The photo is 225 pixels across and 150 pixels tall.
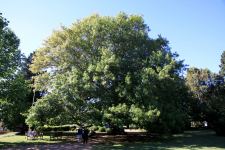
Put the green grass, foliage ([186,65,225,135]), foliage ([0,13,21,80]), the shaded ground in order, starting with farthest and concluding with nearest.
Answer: foliage ([186,65,225,135]) < foliage ([0,13,21,80]) < the shaded ground < the green grass

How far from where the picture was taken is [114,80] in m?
36.1

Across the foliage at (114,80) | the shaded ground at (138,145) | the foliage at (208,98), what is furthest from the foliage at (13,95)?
the foliage at (208,98)

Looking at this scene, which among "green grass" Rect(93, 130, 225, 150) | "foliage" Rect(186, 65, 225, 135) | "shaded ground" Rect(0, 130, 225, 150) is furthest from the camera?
"foliage" Rect(186, 65, 225, 135)

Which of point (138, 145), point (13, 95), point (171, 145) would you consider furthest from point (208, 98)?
point (13, 95)

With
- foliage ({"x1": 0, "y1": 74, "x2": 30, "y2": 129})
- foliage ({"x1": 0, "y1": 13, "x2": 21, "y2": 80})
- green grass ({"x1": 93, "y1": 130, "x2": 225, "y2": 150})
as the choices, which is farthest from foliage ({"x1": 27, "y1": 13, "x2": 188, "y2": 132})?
foliage ({"x1": 0, "y1": 13, "x2": 21, "y2": 80})

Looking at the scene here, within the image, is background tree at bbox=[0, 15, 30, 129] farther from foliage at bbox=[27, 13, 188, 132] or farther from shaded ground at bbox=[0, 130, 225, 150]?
shaded ground at bbox=[0, 130, 225, 150]

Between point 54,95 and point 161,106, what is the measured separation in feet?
37.7

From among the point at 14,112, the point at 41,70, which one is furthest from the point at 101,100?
the point at 41,70

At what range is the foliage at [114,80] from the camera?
109 ft

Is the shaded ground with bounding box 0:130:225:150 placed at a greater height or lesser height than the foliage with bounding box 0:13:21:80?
lesser

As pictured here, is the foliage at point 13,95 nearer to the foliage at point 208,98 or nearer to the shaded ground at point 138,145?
the shaded ground at point 138,145

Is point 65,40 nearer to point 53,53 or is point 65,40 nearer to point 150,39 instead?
point 53,53

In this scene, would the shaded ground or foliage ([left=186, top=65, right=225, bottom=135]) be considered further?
foliage ([left=186, top=65, right=225, bottom=135])

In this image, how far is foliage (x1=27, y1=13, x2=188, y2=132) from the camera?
3325cm
